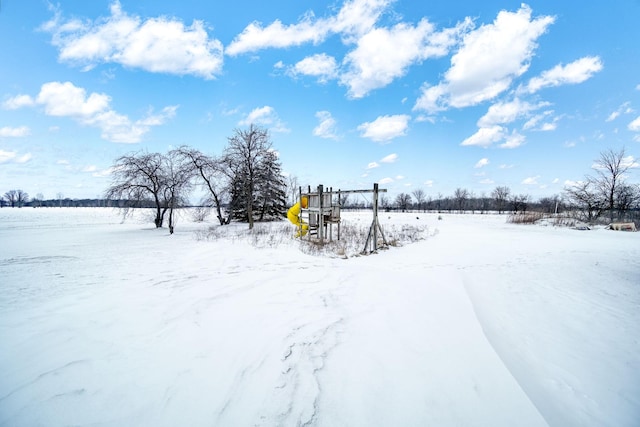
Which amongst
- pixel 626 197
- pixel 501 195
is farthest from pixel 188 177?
pixel 501 195

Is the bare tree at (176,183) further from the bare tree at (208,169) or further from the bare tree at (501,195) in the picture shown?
the bare tree at (501,195)

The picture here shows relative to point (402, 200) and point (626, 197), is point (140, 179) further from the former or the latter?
point (402, 200)

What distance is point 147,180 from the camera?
819 inches

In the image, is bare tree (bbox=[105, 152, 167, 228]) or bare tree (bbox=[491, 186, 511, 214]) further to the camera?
bare tree (bbox=[491, 186, 511, 214])

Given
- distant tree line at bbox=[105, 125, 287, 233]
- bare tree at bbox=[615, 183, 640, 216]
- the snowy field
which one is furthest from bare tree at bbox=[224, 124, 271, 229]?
bare tree at bbox=[615, 183, 640, 216]

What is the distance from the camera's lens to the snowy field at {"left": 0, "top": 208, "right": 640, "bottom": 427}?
2451 mm

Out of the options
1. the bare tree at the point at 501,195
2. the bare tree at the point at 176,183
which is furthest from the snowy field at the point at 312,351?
the bare tree at the point at 501,195

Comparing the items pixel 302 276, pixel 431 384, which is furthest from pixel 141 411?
pixel 302 276

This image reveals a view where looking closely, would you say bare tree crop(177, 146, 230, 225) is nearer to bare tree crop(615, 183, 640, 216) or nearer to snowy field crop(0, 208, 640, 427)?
snowy field crop(0, 208, 640, 427)

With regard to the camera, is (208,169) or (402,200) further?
(402,200)

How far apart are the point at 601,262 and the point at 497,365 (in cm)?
941

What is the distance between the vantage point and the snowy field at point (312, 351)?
245cm

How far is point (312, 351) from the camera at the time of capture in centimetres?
334

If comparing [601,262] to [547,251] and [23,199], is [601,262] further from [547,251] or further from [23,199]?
[23,199]
